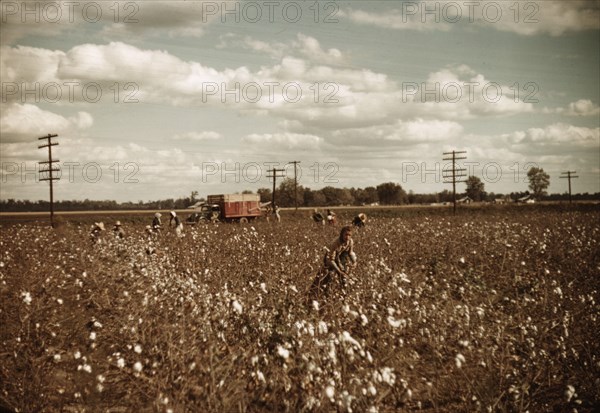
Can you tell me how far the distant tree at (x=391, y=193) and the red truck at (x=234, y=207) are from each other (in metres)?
94.1

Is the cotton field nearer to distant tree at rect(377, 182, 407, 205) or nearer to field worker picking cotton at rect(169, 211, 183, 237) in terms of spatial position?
field worker picking cotton at rect(169, 211, 183, 237)

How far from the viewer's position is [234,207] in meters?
33.3

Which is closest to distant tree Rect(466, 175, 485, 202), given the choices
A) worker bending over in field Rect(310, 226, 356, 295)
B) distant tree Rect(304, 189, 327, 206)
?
distant tree Rect(304, 189, 327, 206)

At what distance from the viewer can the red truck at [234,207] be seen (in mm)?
32825

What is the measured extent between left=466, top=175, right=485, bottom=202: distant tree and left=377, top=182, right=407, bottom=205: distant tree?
79.7 feet

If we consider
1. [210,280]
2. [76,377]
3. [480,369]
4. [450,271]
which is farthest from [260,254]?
[480,369]

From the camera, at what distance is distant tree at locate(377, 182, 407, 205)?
12456 centimetres

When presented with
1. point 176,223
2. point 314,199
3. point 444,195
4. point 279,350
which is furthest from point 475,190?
point 279,350

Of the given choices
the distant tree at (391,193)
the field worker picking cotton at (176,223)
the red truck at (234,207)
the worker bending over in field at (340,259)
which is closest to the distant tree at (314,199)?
the distant tree at (391,193)

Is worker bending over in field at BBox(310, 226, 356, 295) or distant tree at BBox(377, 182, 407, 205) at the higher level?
distant tree at BBox(377, 182, 407, 205)

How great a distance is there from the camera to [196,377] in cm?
359

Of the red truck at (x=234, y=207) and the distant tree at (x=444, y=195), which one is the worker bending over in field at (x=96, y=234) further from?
the distant tree at (x=444, y=195)

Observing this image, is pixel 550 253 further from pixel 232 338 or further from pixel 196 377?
pixel 196 377

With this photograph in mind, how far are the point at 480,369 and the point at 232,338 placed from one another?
9.16 ft
